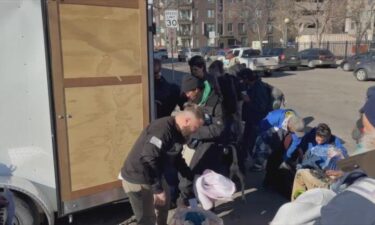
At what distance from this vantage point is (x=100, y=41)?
3.72m

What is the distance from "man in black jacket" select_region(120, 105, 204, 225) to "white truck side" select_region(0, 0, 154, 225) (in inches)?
23.9

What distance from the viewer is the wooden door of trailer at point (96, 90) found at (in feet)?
11.7

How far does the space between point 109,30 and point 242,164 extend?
260cm

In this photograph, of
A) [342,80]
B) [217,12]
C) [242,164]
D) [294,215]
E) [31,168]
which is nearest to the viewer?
[294,215]

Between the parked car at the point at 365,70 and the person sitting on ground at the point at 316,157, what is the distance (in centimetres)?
1584

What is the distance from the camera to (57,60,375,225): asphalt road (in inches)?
182

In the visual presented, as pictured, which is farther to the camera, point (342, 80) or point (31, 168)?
point (342, 80)

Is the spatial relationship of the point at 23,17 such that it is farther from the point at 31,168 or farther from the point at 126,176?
the point at 126,176

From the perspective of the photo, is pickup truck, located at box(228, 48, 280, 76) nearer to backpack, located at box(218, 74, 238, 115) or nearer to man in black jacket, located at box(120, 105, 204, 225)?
backpack, located at box(218, 74, 238, 115)

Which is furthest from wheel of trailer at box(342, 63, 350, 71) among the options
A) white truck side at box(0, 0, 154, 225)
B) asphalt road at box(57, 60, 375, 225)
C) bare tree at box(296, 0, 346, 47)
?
white truck side at box(0, 0, 154, 225)

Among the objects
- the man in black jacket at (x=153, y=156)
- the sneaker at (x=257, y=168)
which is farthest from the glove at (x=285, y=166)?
the man in black jacket at (x=153, y=156)

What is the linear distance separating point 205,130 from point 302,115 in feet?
22.6

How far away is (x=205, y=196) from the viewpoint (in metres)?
3.57

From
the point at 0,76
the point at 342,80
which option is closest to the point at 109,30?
the point at 0,76
